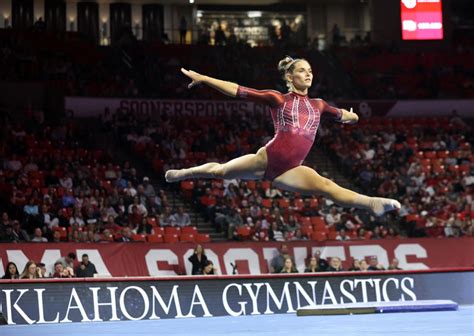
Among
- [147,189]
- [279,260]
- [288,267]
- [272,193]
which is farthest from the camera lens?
[272,193]

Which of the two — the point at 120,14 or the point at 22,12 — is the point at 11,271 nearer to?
the point at 22,12

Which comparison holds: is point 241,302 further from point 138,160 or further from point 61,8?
point 61,8

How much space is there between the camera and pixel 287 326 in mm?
12883

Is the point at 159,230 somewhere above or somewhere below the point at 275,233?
above

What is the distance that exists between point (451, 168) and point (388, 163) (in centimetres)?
174

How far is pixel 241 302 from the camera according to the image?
16.7 meters

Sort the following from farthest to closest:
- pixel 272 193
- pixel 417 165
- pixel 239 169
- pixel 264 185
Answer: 1. pixel 417 165
2. pixel 264 185
3. pixel 272 193
4. pixel 239 169

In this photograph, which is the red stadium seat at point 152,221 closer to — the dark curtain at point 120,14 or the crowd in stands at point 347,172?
the crowd in stands at point 347,172

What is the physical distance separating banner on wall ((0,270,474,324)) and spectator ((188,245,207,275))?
2.12 meters

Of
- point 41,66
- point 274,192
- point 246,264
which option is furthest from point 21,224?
point 41,66

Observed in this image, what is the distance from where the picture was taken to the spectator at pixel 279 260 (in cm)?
1927

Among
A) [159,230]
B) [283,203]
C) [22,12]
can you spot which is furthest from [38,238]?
[22,12]

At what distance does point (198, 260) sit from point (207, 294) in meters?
2.28

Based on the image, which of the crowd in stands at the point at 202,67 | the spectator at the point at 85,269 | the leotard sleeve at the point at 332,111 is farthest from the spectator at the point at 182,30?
the leotard sleeve at the point at 332,111
